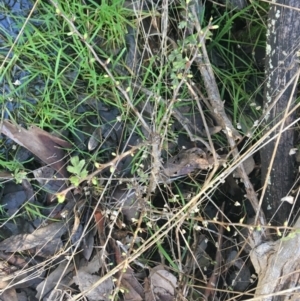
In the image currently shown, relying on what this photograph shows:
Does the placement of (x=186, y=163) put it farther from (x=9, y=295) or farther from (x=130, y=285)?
(x=9, y=295)

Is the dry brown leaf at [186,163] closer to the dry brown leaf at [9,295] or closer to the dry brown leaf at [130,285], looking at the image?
the dry brown leaf at [130,285]

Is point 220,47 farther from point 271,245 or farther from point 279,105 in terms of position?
point 271,245

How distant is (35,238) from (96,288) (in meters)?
0.21

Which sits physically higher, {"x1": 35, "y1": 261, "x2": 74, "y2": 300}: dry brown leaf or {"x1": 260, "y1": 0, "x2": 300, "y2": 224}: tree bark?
{"x1": 260, "y1": 0, "x2": 300, "y2": 224}: tree bark

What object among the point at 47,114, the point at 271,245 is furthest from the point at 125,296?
the point at 47,114

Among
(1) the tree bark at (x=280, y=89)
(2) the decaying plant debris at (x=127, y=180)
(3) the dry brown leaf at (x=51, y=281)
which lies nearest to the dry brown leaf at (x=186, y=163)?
(2) the decaying plant debris at (x=127, y=180)

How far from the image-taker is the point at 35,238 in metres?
1.21

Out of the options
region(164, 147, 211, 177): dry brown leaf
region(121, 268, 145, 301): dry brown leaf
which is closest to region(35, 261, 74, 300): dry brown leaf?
region(121, 268, 145, 301): dry brown leaf

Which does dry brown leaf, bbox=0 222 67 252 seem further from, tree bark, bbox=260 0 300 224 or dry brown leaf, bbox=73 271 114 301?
tree bark, bbox=260 0 300 224

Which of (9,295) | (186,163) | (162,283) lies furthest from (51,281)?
(186,163)

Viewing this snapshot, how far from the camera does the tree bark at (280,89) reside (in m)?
0.95

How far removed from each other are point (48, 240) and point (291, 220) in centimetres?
63

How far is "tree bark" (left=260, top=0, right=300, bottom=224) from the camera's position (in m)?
0.95

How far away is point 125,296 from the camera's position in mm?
1199
